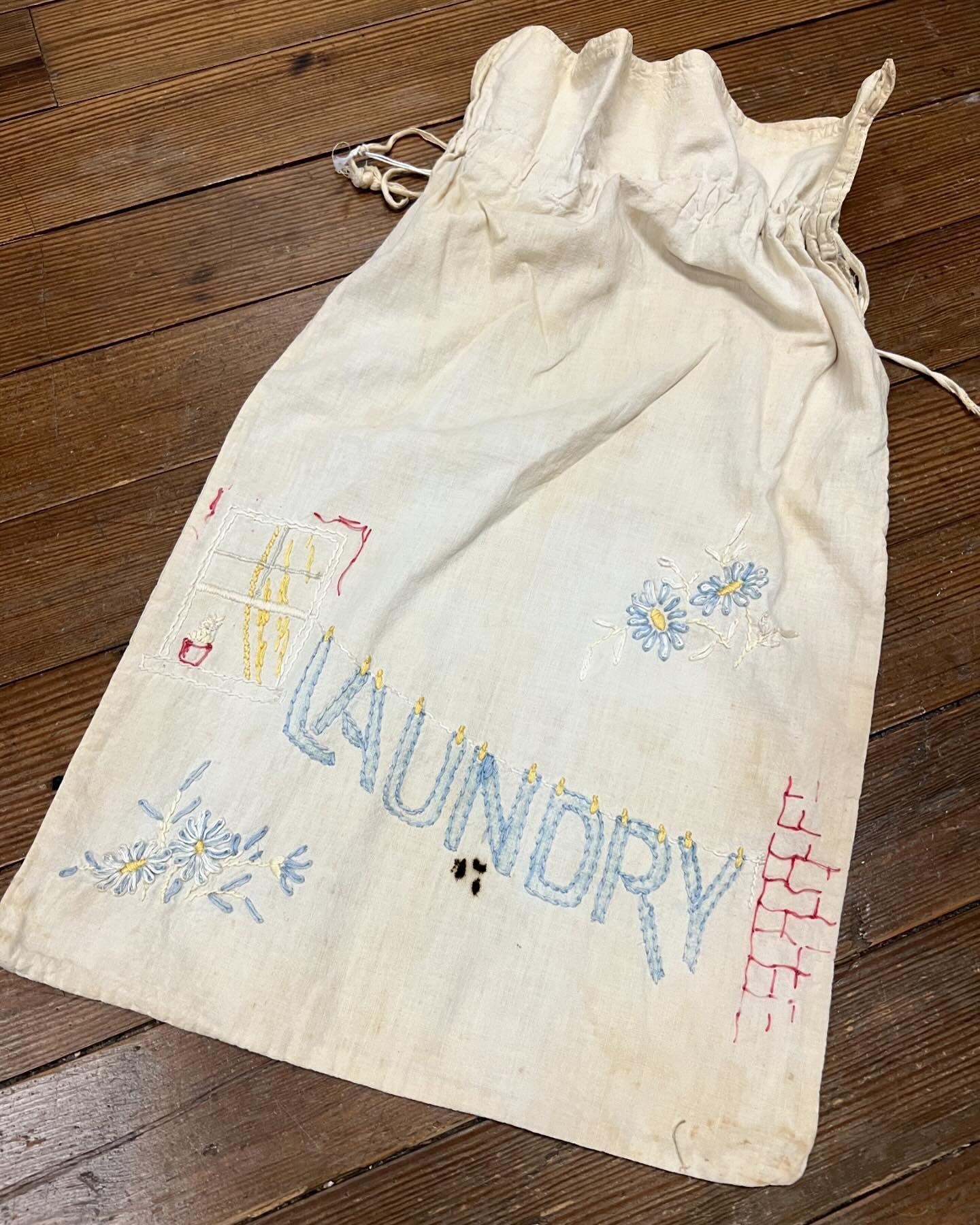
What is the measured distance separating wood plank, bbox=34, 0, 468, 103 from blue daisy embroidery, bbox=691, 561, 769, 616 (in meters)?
0.65

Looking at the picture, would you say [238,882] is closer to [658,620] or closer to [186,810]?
[186,810]

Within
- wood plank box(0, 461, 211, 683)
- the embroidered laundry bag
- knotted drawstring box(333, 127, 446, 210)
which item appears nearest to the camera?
the embroidered laundry bag

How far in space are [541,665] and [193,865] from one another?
293 millimetres

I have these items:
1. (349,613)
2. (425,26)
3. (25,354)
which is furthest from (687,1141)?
(425,26)

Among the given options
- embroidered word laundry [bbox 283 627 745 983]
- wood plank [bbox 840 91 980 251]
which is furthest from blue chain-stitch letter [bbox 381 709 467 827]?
wood plank [bbox 840 91 980 251]

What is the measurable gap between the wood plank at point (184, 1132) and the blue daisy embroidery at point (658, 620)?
0.38 metres

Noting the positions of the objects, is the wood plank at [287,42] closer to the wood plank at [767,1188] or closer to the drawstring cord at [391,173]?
the drawstring cord at [391,173]

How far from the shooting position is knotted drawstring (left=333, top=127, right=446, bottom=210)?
0.88 meters

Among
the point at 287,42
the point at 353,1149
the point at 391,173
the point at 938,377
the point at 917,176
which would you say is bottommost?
the point at 353,1149

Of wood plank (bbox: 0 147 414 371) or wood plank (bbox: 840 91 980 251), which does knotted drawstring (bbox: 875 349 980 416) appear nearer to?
wood plank (bbox: 840 91 980 251)

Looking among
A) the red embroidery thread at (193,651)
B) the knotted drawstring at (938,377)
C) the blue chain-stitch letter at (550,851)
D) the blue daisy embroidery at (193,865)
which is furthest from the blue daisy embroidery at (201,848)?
the knotted drawstring at (938,377)

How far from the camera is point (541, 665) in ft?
2.39

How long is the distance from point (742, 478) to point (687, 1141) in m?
0.49

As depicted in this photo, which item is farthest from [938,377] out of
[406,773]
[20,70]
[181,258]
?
[20,70]
